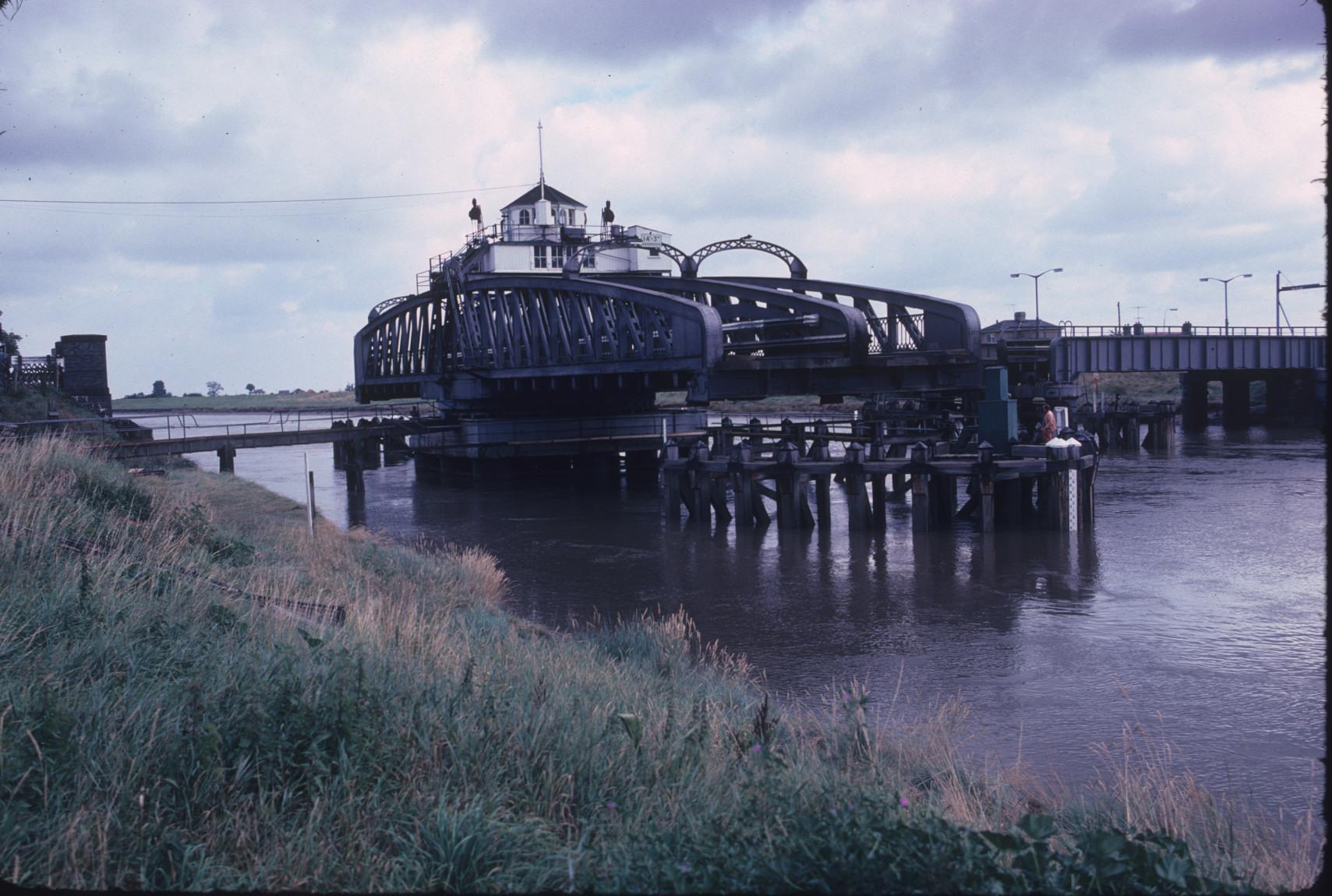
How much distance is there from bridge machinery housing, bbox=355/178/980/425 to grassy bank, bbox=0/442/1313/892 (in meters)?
23.2

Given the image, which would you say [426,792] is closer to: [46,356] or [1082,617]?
[1082,617]

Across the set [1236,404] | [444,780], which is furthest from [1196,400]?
[444,780]

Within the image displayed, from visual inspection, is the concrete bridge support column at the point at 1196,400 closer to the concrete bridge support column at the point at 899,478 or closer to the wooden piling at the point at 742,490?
the concrete bridge support column at the point at 899,478

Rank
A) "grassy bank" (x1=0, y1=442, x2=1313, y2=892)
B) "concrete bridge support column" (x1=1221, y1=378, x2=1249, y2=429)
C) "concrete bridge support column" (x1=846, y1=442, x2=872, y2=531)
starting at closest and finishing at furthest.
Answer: "grassy bank" (x1=0, y1=442, x2=1313, y2=892) → "concrete bridge support column" (x1=846, y1=442, x2=872, y2=531) → "concrete bridge support column" (x1=1221, y1=378, x2=1249, y2=429)

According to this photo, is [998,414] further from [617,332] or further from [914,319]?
[617,332]

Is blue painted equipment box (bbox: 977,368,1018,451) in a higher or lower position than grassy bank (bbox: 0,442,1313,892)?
higher

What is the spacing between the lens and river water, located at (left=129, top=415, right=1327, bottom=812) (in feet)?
38.7

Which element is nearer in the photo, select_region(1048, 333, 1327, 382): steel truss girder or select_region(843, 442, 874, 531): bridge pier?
select_region(843, 442, 874, 531): bridge pier

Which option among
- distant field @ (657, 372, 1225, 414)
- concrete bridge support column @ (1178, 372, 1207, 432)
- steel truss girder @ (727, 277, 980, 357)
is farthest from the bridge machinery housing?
distant field @ (657, 372, 1225, 414)

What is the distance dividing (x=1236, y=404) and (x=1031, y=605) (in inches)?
2644

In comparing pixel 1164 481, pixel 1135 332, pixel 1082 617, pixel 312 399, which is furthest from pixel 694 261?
pixel 312 399

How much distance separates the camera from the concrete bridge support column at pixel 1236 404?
75.4m

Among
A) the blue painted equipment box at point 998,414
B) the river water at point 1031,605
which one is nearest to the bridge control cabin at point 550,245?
the river water at point 1031,605

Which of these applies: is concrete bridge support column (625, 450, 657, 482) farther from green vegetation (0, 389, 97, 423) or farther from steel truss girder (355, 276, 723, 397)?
green vegetation (0, 389, 97, 423)
